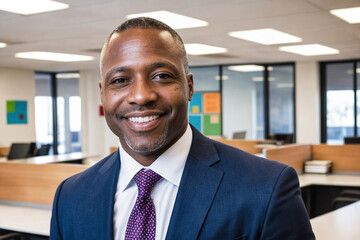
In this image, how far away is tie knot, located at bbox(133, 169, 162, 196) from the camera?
3.49 feet

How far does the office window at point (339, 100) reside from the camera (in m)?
9.54

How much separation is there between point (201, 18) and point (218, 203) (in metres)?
4.37

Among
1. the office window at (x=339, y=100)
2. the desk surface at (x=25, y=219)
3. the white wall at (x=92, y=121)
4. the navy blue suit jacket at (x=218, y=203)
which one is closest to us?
the navy blue suit jacket at (x=218, y=203)

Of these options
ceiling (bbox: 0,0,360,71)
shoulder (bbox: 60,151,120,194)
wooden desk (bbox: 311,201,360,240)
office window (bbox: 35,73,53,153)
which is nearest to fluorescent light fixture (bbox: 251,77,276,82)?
ceiling (bbox: 0,0,360,71)

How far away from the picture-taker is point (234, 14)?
5.04 meters

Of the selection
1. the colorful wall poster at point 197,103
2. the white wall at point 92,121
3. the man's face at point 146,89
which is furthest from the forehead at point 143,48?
the white wall at point 92,121

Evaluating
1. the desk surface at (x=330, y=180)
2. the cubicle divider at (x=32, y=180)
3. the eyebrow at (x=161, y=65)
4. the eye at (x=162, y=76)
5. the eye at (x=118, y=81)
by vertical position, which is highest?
the eyebrow at (x=161, y=65)

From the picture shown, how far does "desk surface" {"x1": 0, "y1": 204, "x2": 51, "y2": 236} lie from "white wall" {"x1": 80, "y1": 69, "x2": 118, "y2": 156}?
752cm

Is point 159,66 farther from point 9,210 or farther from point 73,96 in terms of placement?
point 73,96

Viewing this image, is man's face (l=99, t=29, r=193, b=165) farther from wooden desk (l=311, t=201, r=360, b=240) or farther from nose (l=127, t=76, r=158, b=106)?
wooden desk (l=311, t=201, r=360, b=240)

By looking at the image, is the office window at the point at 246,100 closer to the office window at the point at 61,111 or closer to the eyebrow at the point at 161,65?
the office window at the point at 61,111

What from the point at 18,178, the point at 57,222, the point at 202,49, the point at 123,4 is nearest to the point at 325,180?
Result: the point at 123,4

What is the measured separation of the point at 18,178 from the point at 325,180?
2.99 meters

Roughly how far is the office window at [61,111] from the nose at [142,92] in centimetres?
1074
